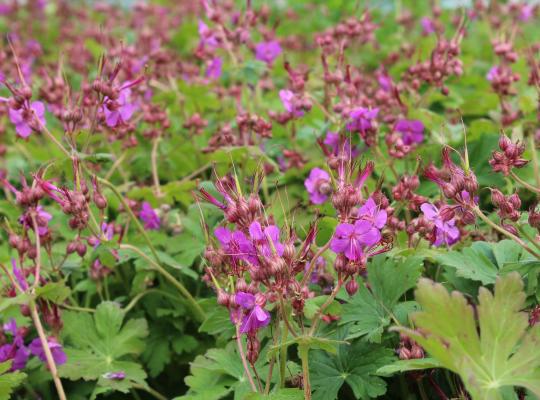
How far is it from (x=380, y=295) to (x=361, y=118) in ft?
1.87

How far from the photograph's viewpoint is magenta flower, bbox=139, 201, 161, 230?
7.47 ft

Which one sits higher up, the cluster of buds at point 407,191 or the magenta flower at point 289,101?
the magenta flower at point 289,101

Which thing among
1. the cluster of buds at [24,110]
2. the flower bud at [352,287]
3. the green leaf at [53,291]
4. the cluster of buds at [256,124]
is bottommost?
the green leaf at [53,291]

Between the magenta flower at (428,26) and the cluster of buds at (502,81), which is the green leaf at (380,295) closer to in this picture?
the cluster of buds at (502,81)

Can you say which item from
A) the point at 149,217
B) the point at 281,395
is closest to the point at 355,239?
the point at 281,395

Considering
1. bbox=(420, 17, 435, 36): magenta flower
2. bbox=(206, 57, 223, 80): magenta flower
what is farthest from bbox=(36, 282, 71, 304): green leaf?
bbox=(420, 17, 435, 36): magenta flower

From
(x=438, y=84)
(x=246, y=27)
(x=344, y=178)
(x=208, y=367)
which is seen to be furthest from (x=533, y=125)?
(x=208, y=367)

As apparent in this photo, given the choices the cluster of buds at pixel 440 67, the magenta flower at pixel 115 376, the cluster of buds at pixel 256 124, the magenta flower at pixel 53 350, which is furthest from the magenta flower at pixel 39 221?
the cluster of buds at pixel 440 67

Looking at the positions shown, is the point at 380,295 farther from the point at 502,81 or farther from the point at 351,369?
the point at 502,81

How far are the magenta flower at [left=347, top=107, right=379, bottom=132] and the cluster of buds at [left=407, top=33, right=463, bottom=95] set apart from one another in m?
Result: 0.32

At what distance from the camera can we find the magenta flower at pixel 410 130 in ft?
7.55

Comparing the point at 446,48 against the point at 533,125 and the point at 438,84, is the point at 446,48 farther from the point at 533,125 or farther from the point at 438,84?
the point at 533,125

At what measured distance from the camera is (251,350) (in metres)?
1.44

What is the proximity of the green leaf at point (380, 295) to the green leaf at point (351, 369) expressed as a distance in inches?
1.6
